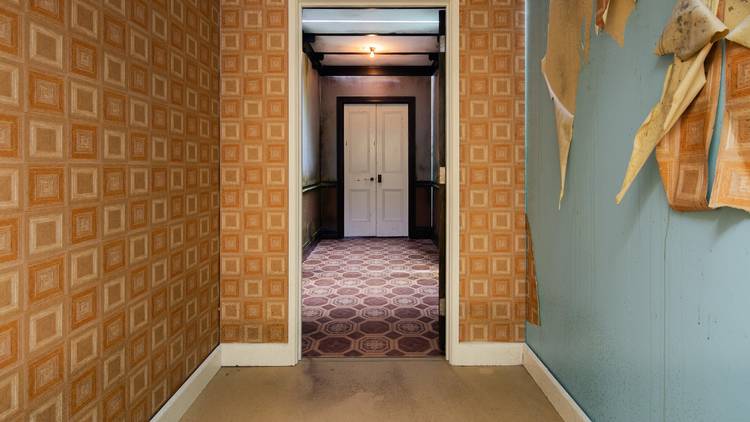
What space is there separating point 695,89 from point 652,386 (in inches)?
35.2

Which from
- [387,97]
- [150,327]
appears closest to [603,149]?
[150,327]

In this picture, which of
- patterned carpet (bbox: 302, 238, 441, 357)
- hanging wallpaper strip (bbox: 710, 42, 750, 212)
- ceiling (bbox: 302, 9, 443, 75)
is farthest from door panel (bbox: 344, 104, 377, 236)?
hanging wallpaper strip (bbox: 710, 42, 750, 212)

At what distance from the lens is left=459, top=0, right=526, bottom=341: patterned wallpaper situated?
9.49 ft

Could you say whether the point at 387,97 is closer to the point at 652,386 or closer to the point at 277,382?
the point at 277,382

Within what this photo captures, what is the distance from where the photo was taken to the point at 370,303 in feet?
14.1

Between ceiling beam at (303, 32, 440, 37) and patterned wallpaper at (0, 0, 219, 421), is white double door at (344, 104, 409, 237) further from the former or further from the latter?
patterned wallpaper at (0, 0, 219, 421)

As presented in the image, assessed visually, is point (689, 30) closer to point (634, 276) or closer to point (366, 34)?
point (634, 276)

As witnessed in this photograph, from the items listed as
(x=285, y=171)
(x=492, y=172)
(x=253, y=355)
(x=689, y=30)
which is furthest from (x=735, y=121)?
(x=253, y=355)

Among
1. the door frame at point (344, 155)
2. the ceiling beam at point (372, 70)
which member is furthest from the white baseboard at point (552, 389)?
the ceiling beam at point (372, 70)

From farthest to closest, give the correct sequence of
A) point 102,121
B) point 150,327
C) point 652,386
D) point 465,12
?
point 465,12 → point 150,327 → point 102,121 → point 652,386

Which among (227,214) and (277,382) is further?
(227,214)

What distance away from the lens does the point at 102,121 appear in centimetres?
166

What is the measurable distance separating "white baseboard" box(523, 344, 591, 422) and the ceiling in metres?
3.23

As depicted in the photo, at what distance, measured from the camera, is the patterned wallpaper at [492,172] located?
2893 millimetres
